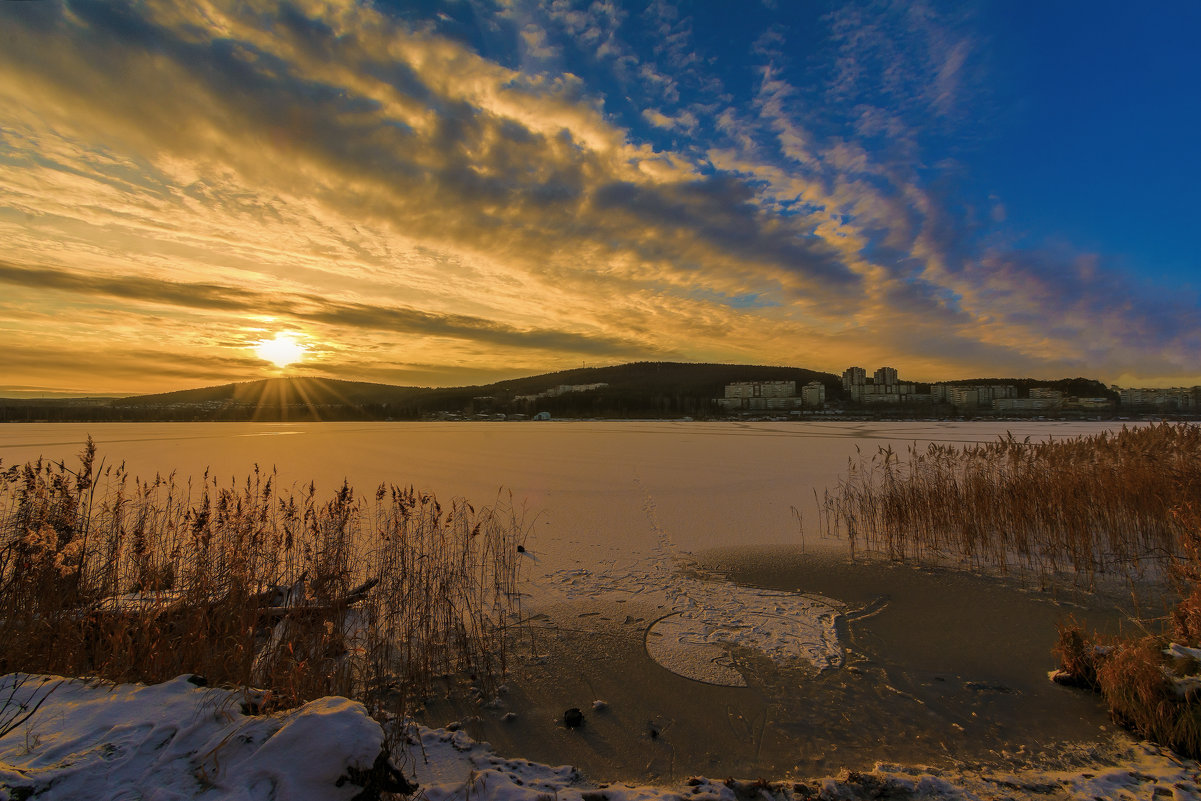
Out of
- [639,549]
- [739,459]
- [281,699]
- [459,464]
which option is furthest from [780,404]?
[281,699]

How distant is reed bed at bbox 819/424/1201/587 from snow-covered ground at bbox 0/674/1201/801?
518 cm

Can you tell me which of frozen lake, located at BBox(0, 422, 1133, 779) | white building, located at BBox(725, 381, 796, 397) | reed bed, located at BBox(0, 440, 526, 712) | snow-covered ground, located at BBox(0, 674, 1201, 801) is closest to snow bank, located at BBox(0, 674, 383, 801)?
snow-covered ground, located at BBox(0, 674, 1201, 801)

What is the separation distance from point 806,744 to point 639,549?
16.8 ft

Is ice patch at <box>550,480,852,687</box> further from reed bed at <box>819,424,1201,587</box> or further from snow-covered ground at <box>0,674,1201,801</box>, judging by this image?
reed bed at <box>819,424,1201,587</box>

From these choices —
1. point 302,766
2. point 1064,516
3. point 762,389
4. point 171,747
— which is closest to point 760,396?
point 762,389

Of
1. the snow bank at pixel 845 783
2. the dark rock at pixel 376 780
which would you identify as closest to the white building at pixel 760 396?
the snow bank at pixel 845 783

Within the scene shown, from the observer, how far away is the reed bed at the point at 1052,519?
26.8ft

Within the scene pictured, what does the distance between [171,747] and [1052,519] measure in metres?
11.5

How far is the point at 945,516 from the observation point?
379 inches

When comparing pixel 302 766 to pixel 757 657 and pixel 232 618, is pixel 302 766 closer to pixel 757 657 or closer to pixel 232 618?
pixel 232 618

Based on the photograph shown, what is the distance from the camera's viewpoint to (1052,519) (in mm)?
8867

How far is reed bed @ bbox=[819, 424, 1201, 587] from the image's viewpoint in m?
8.17

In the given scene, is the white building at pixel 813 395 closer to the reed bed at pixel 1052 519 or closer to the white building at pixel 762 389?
the white building at pixel 762 389

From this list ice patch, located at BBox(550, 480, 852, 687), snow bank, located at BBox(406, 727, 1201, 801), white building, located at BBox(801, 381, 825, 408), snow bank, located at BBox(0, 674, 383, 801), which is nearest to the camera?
snow bank, located at BBox(0, 674, 383, 801)
